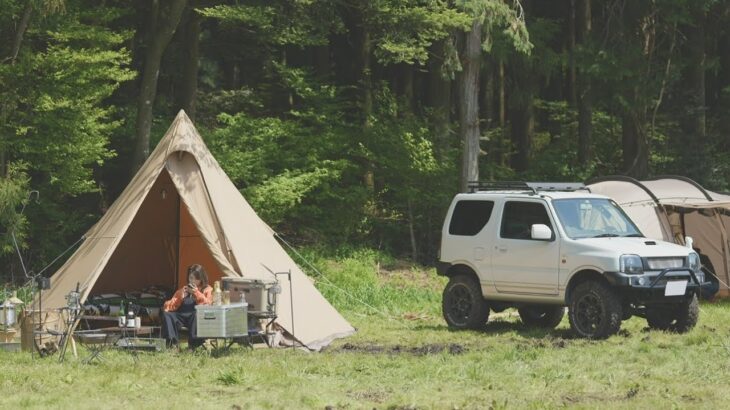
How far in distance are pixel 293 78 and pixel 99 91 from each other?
6.27m

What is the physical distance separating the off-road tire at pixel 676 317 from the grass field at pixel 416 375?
0.23m

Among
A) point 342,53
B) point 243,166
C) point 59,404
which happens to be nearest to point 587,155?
point 342,53

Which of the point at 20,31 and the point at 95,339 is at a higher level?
the point at 20,31

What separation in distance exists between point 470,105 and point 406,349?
11446 mm

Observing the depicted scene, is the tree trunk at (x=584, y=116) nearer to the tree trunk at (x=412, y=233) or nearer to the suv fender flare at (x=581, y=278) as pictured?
the tree trunk at (x=412, y=233)

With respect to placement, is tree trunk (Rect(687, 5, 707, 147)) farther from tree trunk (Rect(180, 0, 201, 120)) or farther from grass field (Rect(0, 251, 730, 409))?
grass field (Rect(0, 251, 730, 409))

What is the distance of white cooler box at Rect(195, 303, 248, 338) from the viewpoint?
12.4m

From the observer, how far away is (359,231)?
26266mm

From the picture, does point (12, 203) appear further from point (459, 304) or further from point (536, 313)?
point (536, 313)

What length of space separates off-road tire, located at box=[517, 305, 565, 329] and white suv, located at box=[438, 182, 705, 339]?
0.6 inches

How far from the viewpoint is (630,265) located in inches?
548

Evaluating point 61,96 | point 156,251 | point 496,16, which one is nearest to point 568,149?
point 496,16

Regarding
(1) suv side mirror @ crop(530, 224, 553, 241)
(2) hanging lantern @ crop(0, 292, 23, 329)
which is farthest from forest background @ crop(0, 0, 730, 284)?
(1) suv side mirror @ crop(530, 224, 553, 241)

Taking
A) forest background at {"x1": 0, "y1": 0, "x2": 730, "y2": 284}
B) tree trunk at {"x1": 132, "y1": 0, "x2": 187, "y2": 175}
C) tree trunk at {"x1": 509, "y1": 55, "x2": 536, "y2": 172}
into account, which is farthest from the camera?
tree trunk at {"x1": 509, "y1": 55, "x2": 536, "y2": 172}
